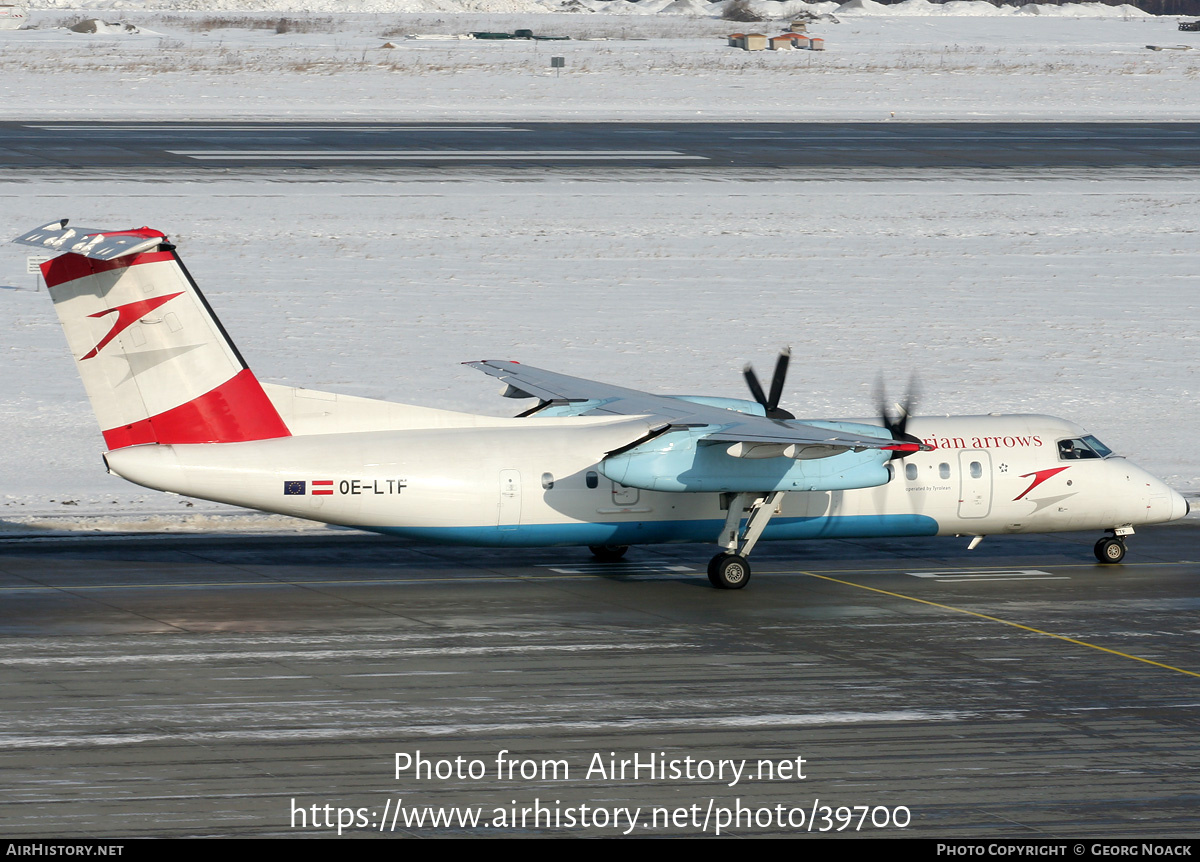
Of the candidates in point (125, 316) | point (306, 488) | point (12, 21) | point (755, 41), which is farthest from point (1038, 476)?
point (12, 21)

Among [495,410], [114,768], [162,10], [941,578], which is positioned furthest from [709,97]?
[162,10]

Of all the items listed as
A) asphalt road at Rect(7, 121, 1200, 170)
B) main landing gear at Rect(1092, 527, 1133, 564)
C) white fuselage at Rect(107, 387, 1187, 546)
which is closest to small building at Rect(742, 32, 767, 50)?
asphalt road at Rect(7, 121, 1200, 170)

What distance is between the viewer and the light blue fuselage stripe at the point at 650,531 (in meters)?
24.6

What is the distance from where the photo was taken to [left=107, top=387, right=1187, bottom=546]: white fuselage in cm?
2339

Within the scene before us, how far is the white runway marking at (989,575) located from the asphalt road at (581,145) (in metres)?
35.1

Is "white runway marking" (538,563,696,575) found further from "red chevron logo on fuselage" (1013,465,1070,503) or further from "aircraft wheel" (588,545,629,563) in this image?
"red chevron logo on fuselage" (1013,465,1070,503)

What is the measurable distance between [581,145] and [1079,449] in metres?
39.8

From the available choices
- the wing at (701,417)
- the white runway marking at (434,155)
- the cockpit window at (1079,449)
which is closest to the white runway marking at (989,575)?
the cockpit window at (1079,449)

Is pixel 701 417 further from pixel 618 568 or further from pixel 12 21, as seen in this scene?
pixel 12 21

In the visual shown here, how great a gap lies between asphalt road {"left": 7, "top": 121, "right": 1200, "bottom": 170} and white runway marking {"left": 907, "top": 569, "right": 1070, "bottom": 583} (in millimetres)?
35118

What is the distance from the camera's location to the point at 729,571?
2497cm

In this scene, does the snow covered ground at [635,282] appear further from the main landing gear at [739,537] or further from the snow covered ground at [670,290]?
the main landing gear at [739,537]

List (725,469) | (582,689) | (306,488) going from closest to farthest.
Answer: (582,689)
(306,488)
(725,469)

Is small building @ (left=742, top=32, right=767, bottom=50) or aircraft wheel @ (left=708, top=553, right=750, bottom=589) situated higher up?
small building @ (left=742, top=32, right=767, bottom=50)
